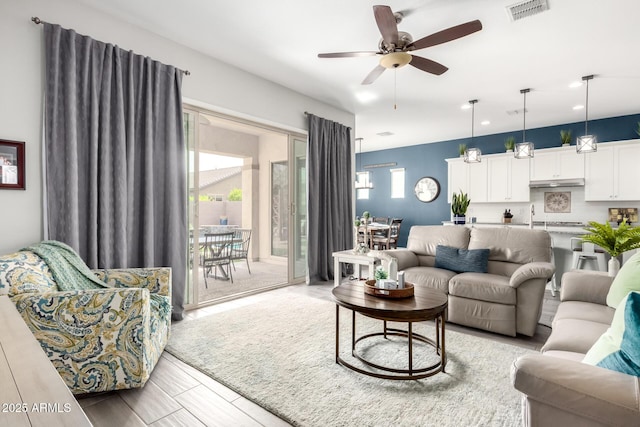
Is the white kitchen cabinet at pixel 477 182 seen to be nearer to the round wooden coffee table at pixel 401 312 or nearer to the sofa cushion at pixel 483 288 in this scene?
the sofa cushion at pixel 483 288

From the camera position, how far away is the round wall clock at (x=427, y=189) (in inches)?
315

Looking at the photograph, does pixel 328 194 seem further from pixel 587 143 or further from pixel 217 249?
pixel 587 143

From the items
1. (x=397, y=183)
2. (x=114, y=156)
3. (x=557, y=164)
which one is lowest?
(x=114, y=156)

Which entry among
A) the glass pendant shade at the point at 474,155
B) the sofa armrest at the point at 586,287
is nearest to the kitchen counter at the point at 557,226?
the glass pendant shade at the point at 474,155

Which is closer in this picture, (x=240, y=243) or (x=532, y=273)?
(x=532, y=273)

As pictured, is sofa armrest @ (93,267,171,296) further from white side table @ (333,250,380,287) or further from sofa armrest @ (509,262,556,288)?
sofa armrest @ (509,262,556,288)

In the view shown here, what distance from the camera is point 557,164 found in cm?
609

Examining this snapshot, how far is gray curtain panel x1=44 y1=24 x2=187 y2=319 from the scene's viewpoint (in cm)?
254

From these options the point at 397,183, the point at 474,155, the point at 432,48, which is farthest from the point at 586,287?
the point at 397,183

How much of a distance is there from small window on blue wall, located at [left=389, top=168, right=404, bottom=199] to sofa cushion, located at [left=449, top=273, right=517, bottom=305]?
5.62 m

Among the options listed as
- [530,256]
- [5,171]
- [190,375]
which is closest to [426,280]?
[530,256]

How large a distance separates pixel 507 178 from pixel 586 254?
268 centimetres

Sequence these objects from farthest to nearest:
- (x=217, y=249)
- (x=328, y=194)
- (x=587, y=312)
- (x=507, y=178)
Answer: (x=507, y=178) < (x=328, y=194) < (x=217, y=249) < (x=587, y=312)

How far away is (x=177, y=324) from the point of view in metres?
3.15
